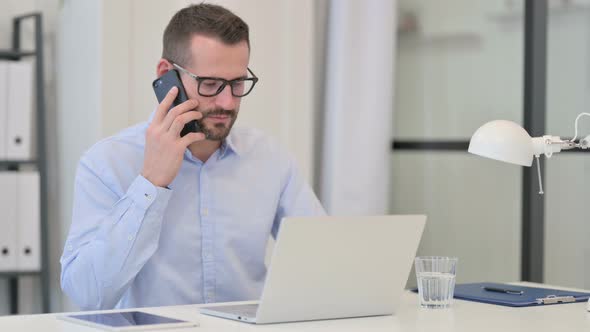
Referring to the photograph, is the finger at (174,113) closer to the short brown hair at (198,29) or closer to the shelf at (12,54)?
the short brown hair at (198,29)

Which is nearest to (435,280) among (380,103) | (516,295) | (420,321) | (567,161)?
(420,321)

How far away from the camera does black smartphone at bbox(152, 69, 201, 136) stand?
7.23ft

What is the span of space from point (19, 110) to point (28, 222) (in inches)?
16.1

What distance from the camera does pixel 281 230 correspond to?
5.13 ft

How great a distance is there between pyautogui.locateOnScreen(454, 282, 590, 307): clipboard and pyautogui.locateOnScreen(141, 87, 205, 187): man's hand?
2.32 feet

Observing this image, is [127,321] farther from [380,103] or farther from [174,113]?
[380,103]

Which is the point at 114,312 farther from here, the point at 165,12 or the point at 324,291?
the point at 165,12

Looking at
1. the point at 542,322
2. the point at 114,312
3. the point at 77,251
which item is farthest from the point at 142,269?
the point at 542,322

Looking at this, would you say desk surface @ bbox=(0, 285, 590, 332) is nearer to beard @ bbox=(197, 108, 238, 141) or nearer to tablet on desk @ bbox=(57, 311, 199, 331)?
tablet on desk @ bbox=(57, 311, 199, 331)

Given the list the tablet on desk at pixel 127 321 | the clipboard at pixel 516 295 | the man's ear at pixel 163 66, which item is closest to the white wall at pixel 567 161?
the clipboard at pixel 516 295

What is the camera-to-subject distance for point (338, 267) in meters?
1.68

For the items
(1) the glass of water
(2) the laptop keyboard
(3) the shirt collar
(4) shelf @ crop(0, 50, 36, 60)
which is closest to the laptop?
(2) the laptop keyboard

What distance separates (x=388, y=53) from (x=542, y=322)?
2094mm

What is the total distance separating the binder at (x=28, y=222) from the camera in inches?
132
